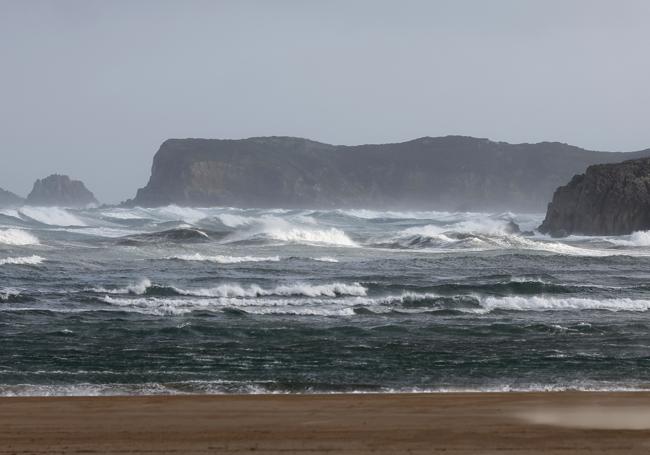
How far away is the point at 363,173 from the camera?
517ft

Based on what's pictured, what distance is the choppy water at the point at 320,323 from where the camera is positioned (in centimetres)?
1188

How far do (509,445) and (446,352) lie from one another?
575cm

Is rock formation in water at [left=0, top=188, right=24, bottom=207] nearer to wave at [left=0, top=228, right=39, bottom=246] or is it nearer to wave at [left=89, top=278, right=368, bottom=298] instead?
wave at [left=0, top=228, right=39, bottom=246]

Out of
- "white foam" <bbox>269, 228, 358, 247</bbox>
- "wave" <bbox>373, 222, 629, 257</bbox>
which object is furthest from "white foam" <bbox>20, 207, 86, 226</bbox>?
"wave" <bbox>373, 222, 629, 257</bbox>

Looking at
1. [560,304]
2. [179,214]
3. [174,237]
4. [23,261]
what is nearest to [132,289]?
[23,261]

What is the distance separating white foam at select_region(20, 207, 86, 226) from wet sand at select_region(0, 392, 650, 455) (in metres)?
70.4

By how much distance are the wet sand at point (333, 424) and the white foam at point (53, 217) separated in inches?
2770

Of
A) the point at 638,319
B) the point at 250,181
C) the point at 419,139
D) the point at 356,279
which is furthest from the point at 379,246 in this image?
the point at 419,139

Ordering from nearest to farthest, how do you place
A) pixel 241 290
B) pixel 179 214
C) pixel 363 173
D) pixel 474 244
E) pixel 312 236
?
pixel 241 290 < pixel 474 244 < pixel 312 236 < pixel 179 214 < pixel 363 173

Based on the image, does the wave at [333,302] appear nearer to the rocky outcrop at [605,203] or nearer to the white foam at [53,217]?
the rocky outcrop at [605,203]

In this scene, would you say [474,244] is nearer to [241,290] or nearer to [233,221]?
[241,290]

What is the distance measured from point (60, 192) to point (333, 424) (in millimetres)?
161386

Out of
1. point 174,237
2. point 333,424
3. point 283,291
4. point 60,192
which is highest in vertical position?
point 60,192

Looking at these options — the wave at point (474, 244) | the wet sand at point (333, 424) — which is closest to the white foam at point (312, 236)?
the wave at point (474, 244)
